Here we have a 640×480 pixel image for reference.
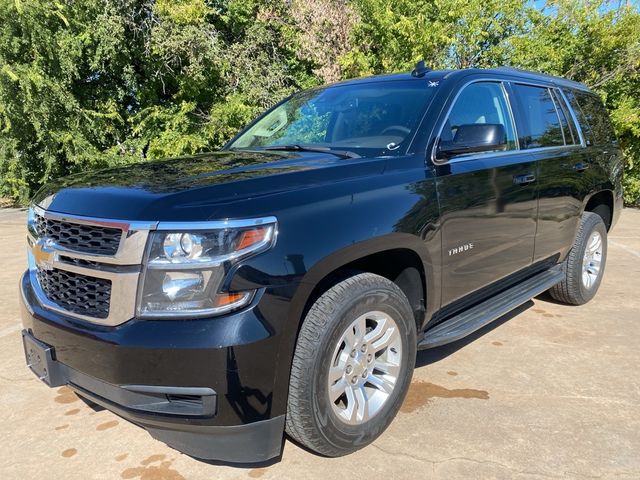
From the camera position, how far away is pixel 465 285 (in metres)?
3.24

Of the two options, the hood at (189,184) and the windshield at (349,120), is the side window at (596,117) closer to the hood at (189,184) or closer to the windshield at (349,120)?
the windshield at (349,120)

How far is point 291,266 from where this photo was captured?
212cm

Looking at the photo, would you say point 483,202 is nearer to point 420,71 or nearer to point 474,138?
point 474,138

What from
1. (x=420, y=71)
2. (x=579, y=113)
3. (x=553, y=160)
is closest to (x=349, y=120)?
(x=420, y=71)

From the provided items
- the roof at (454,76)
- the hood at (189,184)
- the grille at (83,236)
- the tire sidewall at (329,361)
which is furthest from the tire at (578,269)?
the grille at (83,236)

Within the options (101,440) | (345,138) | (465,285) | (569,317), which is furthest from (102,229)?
(569,317)

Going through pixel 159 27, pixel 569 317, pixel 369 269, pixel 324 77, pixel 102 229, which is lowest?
pixel 569 317

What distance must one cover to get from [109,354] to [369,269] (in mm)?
1359

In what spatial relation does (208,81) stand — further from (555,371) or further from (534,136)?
(555,371)

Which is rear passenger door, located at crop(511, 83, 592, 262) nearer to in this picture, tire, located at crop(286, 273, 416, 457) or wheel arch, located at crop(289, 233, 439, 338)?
wheel arch, located at crop(289, 233, 439, 338)

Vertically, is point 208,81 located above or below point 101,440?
above

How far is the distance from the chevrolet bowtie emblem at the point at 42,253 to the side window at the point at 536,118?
3133 mm

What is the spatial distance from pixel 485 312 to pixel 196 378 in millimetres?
2078

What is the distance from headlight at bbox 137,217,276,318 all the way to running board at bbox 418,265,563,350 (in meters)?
1.39
